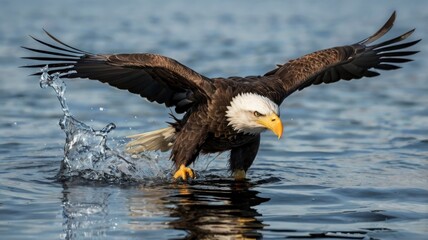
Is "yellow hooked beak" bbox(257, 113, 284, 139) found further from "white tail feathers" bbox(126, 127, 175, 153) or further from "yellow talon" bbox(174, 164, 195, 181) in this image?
"white tail feathers" bbox(126, 127, 175, 153)

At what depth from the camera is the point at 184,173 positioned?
7434 mm

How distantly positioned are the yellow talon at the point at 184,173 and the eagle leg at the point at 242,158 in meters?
0.43


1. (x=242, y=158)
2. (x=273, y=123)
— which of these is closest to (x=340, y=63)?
(x=242, y=158)

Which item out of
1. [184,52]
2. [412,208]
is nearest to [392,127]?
[412,208]

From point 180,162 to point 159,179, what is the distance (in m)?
0.28

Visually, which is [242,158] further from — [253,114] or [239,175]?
[253,114]

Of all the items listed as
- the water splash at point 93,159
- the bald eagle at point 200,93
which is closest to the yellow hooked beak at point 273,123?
the bald eagle at point 200,93

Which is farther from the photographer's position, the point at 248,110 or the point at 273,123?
the point at 248,110

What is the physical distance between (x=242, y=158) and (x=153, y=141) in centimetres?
89

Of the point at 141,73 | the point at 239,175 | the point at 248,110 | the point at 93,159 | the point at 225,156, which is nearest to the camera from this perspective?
the point at 248,110

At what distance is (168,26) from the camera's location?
19.0 meters

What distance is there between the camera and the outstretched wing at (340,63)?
26.0 ft

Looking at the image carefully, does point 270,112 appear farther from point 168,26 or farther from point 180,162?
point 168,26

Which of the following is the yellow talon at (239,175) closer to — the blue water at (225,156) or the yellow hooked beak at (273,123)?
the blue water at (225,156)
